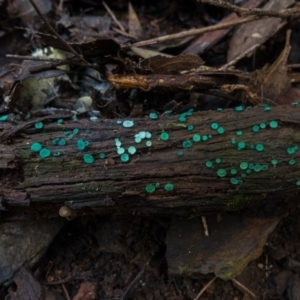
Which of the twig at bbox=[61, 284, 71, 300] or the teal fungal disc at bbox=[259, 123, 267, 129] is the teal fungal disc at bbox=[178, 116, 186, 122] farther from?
the twig at bbox=[61, 284, 71, 300]

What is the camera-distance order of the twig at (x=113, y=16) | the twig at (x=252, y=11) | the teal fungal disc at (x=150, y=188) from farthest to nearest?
1. the twig at (x=113, y=16)
2. the twig at (x=252, y=11)
3. the teal fungal disc at (x=150, y=188)

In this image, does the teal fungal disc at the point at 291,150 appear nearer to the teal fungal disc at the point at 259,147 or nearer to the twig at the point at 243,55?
the teal fungal disc at the point at 259,147

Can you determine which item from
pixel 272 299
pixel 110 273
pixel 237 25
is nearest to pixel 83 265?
pixel 110 273

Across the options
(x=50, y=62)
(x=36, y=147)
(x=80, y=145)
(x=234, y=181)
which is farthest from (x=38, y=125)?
(x=234, y=181)

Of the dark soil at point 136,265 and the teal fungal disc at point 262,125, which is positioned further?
the dark soil at point 136,265

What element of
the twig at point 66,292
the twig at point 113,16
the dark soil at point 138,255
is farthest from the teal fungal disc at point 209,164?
the twig at point 113,16

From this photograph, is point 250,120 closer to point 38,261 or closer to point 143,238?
point 143,238

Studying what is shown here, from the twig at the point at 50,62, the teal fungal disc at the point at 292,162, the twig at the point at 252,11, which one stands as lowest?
the teal fungal disc at the point at 292,162

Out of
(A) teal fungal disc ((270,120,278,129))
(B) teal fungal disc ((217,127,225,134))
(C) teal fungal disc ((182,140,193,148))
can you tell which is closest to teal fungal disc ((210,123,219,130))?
(B) teal fungal disc ((217,127,225,134))
